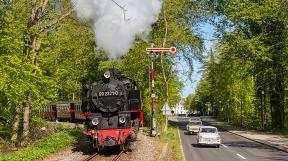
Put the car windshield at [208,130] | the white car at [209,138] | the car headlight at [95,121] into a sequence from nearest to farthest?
the car headlight at [95,121]
the white car at [209,138]
the car windshield at [208,130]

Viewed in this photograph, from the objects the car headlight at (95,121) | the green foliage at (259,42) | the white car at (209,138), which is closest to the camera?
the car headlight at (95,121)

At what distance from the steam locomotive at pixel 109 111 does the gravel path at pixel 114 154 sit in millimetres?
713

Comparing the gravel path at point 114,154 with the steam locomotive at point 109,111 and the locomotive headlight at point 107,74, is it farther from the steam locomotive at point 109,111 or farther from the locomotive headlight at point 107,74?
the locomotive headlight at point 107,74

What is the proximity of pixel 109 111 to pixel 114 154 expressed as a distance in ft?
8.40

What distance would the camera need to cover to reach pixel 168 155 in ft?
75.0

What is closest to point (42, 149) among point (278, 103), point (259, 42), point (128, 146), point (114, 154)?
point (114, 154)

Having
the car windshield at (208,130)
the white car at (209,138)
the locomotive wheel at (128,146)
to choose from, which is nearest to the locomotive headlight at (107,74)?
the locomotive wheel at (128,146)

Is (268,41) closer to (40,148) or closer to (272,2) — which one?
(272,2)

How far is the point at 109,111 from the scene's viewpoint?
21906 millimetres

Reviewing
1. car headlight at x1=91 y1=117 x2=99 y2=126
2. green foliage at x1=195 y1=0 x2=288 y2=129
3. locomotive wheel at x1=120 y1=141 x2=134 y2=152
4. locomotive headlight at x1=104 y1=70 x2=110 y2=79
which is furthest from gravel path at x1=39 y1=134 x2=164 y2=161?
green foliage at x1=195 y1=0 x2=288 y2=129

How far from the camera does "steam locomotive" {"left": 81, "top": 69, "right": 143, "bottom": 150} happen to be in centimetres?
2173

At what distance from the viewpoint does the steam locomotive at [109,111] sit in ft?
71.3

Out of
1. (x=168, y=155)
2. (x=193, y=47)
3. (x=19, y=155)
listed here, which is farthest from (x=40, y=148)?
(x=193, y=47)

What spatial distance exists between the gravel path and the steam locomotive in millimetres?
713
